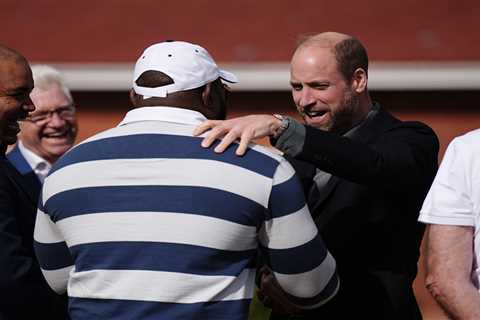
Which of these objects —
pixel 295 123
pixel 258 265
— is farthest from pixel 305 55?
pixel 258 265

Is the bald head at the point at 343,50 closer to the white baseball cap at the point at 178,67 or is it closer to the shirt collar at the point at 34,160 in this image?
the white baseball cap at the point at 178,67

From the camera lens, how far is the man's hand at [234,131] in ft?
9.56

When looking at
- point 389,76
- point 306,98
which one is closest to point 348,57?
point 306,98

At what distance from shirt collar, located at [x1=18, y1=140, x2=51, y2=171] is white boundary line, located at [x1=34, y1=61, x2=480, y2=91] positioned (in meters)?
2.46

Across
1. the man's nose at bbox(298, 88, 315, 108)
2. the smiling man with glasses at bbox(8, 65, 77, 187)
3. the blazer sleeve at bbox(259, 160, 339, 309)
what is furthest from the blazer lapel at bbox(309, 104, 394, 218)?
the smiling man with glasses at bbox(8, 65, 77, 187)

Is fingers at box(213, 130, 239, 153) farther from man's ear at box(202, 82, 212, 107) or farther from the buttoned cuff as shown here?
the buttoned cuff

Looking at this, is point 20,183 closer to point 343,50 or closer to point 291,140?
point 291,140

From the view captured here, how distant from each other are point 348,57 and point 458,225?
1.35m

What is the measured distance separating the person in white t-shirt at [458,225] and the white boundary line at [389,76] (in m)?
4.91

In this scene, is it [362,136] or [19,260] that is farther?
[362,136]

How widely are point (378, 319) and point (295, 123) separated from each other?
2.48 feet

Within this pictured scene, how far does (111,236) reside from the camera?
292 cm

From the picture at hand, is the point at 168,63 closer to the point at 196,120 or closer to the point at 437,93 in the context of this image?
the point at 196,120

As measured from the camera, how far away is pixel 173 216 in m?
2.87
